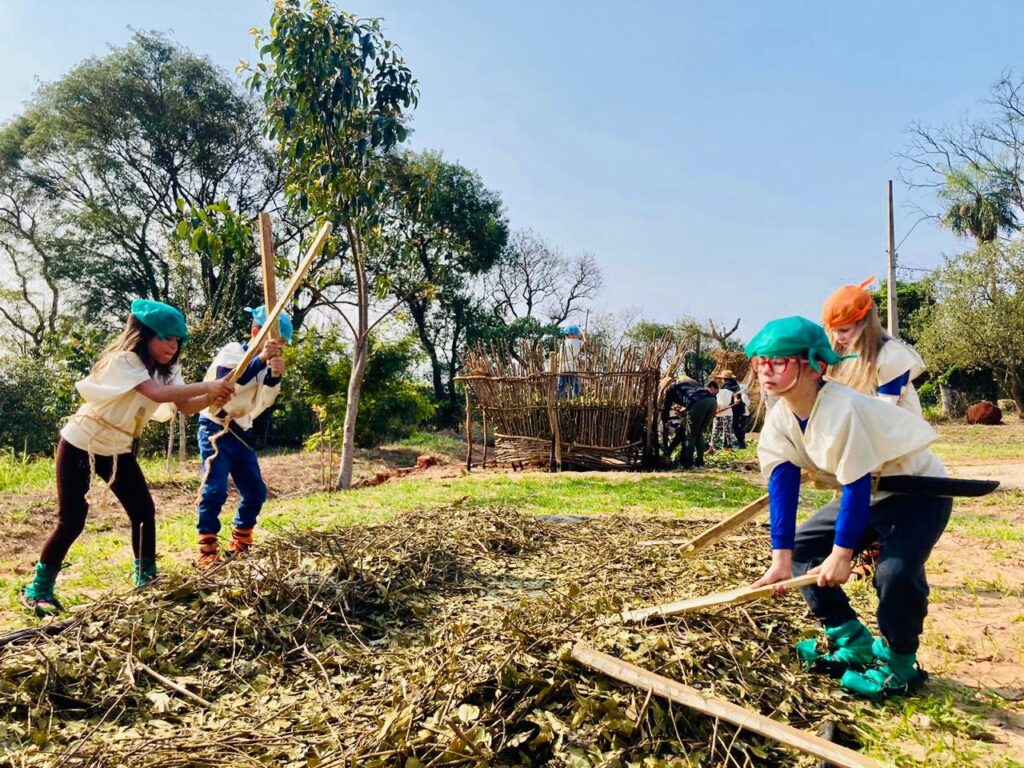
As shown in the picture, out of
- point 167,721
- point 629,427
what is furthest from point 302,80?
point 167,721

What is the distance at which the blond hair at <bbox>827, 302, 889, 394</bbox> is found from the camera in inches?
120

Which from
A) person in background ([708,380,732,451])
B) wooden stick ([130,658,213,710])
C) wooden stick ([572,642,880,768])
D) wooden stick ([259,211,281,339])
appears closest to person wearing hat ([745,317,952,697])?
wooden stick ([572,642,880,768])

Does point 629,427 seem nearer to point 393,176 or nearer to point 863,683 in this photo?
point 863,683

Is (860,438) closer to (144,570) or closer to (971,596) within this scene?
(971,596)

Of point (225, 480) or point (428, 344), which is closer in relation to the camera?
point (225, 480)

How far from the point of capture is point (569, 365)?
34.5ft

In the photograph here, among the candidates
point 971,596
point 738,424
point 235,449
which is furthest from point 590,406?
point 971,596

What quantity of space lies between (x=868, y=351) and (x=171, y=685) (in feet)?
10.3

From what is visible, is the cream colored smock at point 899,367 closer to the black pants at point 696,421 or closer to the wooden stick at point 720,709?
the wooden stick at point 720,709

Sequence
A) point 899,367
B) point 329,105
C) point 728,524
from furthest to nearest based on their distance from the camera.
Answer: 1. point 329,105
2. point 899,367
3. point 728,524

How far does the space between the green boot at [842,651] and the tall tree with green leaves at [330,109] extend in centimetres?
717

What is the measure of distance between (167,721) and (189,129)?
2311cm

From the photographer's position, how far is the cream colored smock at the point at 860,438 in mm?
2205

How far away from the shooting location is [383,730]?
6.64 ft
